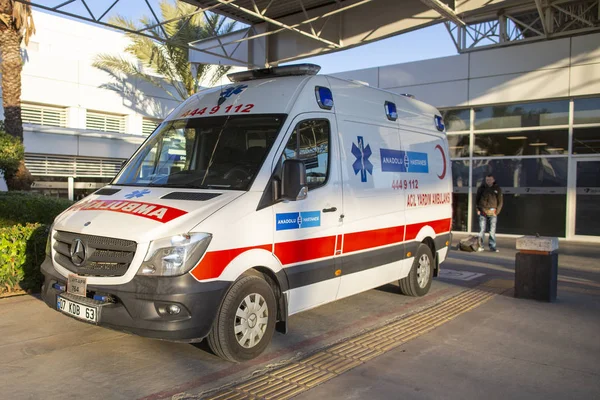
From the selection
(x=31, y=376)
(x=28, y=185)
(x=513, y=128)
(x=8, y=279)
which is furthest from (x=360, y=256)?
(x=513, y=128)

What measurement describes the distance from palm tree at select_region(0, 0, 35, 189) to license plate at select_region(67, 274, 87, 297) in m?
7.63

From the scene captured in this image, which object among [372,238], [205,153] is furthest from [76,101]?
[372,238]

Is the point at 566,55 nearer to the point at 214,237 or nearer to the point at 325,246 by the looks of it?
the point at 325,246

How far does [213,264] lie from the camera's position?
4.44 metres

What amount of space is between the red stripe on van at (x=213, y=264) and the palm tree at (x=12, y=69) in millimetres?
8517

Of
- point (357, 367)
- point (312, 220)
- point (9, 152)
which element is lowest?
point (357, 367)

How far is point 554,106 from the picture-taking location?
14.4 m

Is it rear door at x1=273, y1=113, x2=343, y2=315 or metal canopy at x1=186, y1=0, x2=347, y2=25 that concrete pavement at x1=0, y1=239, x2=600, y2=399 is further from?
metal canopy at x1=186, y1=0, x2=347, y2=25

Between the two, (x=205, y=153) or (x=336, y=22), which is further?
(x=336, y=22)

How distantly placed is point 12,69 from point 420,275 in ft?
32.5

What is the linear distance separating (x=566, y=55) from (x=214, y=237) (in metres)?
12.9

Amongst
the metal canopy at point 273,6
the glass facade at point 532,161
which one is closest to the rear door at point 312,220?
the metal canopy at point 273,6

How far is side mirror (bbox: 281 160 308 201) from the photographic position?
15.9 ft

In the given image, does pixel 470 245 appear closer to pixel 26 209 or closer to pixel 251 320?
pixel 251 320
